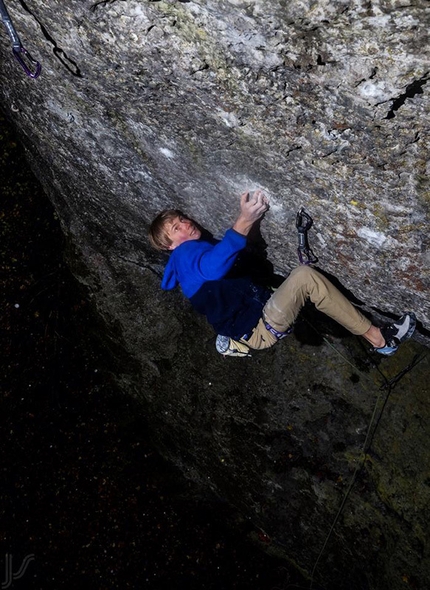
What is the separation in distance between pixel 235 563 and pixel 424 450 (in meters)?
2.58

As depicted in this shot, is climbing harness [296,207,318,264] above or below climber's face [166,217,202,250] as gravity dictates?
above

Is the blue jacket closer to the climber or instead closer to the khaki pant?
the climber

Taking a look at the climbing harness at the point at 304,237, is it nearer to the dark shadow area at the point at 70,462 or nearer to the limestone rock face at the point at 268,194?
the limestone rock face at the point at 268,194

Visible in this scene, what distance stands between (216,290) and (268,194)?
882mm

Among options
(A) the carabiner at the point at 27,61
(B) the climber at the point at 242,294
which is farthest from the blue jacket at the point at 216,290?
(A) the carabiner at the point at 27,61

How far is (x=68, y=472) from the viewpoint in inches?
209

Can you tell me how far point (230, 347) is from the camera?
12.8 feet

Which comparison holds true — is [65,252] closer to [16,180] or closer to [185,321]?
[16,180]

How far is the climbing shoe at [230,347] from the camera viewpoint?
3.88 meters

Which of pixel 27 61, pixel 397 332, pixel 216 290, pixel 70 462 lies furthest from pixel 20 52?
pixel 70 462

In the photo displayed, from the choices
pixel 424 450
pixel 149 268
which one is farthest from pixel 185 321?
pixel 424 450

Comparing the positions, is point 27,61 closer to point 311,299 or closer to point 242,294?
point 242,294

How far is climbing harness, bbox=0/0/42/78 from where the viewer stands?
2625mm

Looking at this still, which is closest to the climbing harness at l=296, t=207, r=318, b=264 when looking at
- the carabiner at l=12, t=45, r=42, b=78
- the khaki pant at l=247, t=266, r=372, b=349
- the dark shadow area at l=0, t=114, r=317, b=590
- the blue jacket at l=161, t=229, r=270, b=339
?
the khaki pant at l=247, t=266, r=372, b=349
